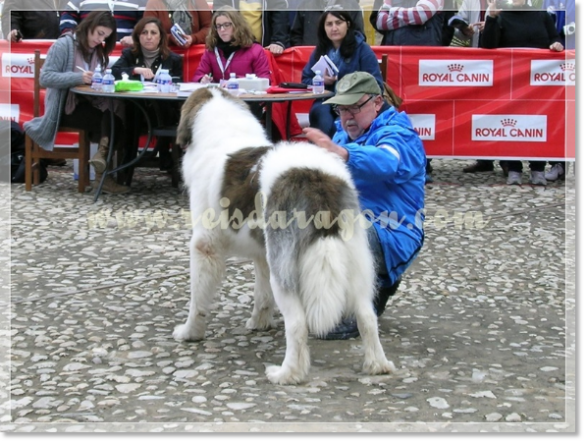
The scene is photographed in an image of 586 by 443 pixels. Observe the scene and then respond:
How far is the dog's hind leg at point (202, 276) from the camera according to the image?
4.85m

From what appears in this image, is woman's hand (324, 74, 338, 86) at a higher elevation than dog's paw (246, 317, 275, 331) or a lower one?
higher

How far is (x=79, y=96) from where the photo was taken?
8984 mm

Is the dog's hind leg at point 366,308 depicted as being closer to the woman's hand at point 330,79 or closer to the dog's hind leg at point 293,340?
the dog's hind leg at point 293,340

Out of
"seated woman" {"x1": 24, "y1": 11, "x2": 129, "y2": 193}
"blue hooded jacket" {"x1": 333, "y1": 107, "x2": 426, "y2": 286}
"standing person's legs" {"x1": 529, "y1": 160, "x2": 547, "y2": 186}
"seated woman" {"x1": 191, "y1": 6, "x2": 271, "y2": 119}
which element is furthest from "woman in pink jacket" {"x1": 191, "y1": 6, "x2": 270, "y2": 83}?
"blue hooded jacket" {"x1": 333, "y1": 107, "x2": 426, "y2": 286}

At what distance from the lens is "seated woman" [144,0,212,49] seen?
33.1 ft

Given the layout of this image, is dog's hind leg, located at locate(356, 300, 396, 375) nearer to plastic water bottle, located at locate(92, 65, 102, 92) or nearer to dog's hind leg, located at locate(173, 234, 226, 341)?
dog's hind leg, located at locate(173, 234, 226, 341)

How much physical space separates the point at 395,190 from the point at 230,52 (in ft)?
16.2

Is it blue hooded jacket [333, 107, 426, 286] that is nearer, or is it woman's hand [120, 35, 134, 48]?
blue hooded jacket [333, 107, 426, 286]

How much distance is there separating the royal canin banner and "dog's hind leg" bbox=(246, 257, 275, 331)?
16.8ft

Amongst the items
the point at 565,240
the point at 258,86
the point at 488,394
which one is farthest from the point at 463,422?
the point at 258,86

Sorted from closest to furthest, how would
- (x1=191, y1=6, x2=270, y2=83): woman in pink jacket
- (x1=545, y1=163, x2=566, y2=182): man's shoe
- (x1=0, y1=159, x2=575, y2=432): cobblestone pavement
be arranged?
(x1=0, y1=159, x2=575, y2=432): cobblestone pavement → (x1=191, y1=6, x2=270, y2=83): woman in pink jacket → (x1=545, y1=163, x2=566, y2=182): man's shoe

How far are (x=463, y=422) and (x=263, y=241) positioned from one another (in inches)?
53.6

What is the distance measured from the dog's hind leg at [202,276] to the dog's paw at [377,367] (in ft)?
3.31

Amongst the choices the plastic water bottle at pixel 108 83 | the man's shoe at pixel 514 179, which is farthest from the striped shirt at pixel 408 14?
the plastic water bottle at pixel 108 83
